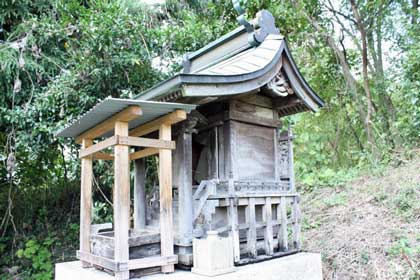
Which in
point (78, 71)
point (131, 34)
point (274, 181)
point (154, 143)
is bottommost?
point (274, 181)


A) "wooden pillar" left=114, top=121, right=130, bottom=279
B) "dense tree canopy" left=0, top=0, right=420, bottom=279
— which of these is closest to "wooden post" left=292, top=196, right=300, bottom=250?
"wooden pillar" left=114, top=121, right=130, bottom=279

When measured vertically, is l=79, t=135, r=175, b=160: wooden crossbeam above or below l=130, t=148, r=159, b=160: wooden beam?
above

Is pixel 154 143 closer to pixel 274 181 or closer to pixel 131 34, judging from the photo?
pixel 274 181

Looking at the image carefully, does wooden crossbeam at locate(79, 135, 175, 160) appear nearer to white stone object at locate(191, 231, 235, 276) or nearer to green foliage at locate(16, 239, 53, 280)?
white stone object at locate(191, 231, 235, 276)

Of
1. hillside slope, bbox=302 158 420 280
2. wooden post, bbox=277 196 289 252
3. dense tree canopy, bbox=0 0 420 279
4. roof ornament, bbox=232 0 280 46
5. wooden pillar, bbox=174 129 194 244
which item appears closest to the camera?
wooden pillar, bbox=174 129 194 244

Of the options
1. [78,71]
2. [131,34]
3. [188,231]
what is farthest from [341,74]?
[188,231]

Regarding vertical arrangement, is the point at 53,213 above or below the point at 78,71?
below

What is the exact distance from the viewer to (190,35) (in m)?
5.82

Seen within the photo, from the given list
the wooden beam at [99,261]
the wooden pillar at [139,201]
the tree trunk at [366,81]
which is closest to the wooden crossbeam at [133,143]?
the wooden pillar at [139,201]

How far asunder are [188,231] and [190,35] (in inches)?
145

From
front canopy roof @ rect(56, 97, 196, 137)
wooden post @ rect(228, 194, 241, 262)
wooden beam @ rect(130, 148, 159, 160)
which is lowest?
wooden post @ rect(228, 194, 241, 262)

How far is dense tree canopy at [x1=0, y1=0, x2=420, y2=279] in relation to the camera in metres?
5.34

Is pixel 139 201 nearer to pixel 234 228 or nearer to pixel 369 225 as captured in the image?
pixel 234 228

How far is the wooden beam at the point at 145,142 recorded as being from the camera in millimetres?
2896
